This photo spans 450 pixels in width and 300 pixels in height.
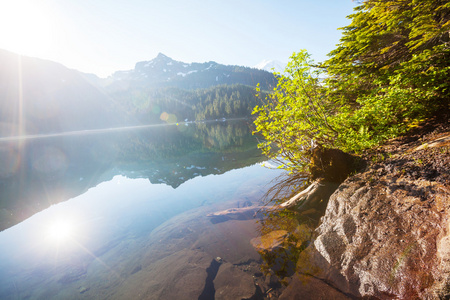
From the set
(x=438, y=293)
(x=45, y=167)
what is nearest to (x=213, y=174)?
(x=438, y=293)

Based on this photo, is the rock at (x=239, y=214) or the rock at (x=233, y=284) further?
the rock at (x=239, y=214)

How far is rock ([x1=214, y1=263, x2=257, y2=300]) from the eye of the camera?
4.28 m

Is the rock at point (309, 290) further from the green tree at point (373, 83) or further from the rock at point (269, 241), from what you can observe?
the green tree at point (373, 83)

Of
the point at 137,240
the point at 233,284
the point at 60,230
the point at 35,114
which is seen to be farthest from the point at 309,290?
the point at 35,114

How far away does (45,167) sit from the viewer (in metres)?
25.9

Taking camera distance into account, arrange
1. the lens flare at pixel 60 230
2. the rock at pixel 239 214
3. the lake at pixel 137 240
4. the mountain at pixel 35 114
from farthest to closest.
Answer: the mountain at pixel 35 114 → the lens flare at pixel 60 230 → the rock at pixel 239 214 → the lake at pixel 137 240

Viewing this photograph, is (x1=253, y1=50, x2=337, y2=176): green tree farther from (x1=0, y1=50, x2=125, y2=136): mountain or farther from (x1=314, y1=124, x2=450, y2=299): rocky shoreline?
(x1=0, y1=50, x2=125, y2=136): mountain

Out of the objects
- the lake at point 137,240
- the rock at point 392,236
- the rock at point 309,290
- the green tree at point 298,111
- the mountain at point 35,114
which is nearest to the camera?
the rock at point 392,236

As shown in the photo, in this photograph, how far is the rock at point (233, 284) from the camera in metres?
4.28

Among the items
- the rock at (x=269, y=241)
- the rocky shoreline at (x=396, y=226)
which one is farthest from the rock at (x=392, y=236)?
the rock at (x=269, y=241)

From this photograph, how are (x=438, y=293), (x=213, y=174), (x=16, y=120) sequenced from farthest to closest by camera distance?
(x=16, y=120) < (x=213, y=174) < (x=438, y=293)

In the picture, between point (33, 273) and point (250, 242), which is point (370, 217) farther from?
point (33, 273)

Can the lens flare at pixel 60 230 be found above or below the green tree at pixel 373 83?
below

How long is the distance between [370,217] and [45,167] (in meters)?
36.3
